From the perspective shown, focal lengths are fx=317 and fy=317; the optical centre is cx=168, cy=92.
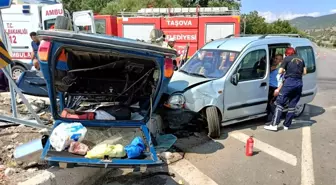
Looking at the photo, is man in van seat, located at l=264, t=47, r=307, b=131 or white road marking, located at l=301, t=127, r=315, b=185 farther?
man in van seat, located at l=264, t=47, r=307, b=131

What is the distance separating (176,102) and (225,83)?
3.23 feet

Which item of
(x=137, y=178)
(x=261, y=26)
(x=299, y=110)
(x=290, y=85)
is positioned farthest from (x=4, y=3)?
(x=261, y=26)

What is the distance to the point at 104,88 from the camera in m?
4.81

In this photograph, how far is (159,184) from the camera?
3945mm

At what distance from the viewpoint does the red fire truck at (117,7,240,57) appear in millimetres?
13145

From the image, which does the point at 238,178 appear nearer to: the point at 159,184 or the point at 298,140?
the point at 159,184

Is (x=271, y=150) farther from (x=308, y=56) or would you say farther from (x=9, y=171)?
(x=9, y=171)

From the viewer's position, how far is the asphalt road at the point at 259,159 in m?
4.12

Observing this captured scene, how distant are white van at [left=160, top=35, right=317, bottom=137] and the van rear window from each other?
17 cm

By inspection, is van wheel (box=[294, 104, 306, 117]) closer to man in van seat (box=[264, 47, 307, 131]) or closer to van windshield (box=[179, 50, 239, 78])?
man in van seat (box=[264, 47, 307, 131])

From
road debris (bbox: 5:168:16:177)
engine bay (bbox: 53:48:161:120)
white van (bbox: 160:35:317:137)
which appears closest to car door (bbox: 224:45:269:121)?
white van (bbox: 160:35:317:137)

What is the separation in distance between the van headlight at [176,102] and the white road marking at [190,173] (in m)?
1.05

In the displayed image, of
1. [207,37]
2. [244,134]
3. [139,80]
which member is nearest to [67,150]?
[139,80]

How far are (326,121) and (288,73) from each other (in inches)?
73.4
